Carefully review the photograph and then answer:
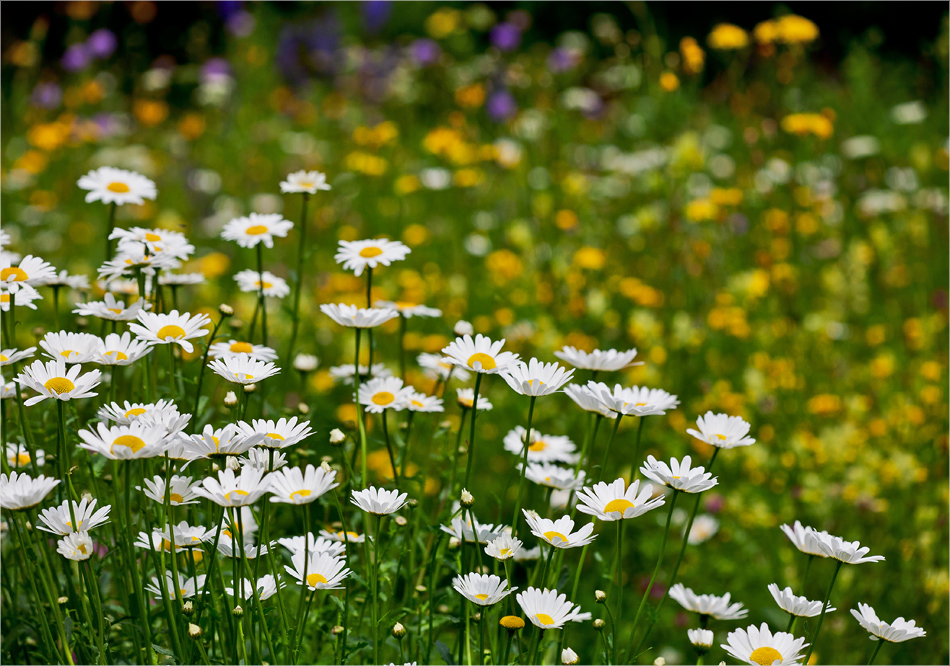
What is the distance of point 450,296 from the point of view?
136 inches


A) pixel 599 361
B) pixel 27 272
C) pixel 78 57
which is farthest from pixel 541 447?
pixel 78 57

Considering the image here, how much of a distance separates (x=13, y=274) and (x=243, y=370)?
0.43 meters

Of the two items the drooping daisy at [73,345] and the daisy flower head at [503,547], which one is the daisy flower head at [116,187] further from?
the daisy flower head at [503,547]

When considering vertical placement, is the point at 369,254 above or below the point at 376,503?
above

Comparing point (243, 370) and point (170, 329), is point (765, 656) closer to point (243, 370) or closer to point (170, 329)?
point (243, 370)

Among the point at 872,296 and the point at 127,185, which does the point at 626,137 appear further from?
the point at 127,185

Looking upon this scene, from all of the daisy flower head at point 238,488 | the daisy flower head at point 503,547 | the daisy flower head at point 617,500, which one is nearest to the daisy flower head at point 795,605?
the daisy flower head at point 617,500

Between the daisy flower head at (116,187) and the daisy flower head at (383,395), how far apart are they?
0.67 metres

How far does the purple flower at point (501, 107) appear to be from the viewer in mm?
4649

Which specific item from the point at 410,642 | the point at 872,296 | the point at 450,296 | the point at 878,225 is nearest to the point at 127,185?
the point at 410,642

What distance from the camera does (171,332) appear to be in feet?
4.09

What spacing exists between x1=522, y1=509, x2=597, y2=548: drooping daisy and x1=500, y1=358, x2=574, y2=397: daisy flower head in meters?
0.18

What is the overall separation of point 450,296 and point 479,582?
2363 mm

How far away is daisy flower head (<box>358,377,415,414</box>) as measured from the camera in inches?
54.7
